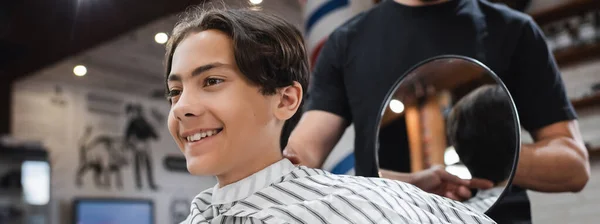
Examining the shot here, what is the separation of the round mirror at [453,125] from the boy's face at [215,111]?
1.39 feet

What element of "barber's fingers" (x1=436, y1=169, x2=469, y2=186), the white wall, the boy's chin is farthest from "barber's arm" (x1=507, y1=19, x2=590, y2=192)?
the white wall

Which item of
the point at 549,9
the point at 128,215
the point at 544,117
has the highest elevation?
the point at 549,9

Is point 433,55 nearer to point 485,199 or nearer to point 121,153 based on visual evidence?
point 485,199

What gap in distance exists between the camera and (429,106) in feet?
4.48

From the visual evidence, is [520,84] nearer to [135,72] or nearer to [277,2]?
[277,2]

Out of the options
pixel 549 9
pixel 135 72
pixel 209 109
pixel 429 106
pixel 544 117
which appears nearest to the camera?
pixel 209 109

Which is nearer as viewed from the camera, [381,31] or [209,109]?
[209,109]

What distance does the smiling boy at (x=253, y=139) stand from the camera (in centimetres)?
88

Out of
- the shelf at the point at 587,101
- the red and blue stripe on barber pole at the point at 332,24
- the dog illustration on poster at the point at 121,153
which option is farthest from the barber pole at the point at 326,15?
the dog illustration on poster at the point at 121,153

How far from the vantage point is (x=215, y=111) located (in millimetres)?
973

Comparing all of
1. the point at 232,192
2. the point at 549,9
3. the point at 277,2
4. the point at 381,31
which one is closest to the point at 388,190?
the point at 232,192

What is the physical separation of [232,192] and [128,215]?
5.97 m

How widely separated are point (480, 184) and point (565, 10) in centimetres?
207

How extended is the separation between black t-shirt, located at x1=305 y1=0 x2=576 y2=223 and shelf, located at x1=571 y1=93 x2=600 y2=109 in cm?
174
